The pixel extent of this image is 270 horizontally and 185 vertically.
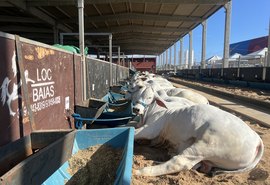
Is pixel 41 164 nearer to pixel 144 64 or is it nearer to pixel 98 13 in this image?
pixel 98 13

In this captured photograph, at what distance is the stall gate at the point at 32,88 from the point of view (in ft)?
12.8

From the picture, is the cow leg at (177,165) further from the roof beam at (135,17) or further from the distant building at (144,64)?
the distant building at (144,64)

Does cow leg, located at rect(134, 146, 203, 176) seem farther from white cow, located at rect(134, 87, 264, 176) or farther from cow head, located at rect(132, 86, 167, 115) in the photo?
cow head, located at rect(132, 86, 167, 115)

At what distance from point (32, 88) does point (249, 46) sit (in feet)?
244

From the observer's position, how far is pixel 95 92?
34.2 feet

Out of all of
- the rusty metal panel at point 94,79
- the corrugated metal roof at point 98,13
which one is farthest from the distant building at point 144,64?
the rusty metal panel at point 94,79

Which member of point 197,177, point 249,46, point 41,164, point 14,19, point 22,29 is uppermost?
point 249,46

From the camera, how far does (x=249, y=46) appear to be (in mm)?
73500

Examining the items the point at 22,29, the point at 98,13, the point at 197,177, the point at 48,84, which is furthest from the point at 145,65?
the point at 197,177

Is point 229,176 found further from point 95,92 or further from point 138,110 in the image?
point 95,92

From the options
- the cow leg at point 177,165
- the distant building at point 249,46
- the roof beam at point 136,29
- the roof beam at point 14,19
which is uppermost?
the distant building at point 249,46

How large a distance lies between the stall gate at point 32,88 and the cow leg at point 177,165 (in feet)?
5.44

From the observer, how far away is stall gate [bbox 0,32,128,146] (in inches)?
153

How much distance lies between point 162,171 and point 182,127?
3.24ft
